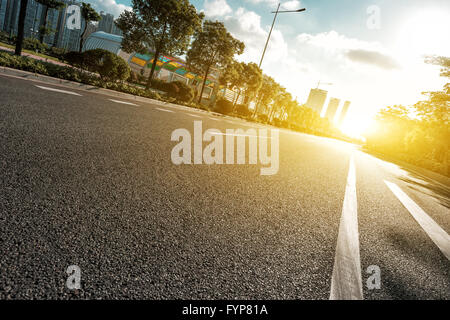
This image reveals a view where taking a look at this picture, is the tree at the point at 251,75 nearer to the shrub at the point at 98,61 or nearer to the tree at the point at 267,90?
the tree at the point at 267,90

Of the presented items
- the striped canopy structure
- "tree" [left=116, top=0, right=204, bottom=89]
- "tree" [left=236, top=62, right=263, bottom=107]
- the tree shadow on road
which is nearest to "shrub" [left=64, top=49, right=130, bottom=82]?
"tree" [left=116, top=0, right=204, bottom=89]

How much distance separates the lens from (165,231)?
1670mm

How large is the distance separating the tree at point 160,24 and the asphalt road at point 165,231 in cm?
1718

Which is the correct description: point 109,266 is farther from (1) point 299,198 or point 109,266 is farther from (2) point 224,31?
(2) point 224,31

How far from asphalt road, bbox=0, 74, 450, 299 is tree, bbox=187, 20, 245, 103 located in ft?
64.7

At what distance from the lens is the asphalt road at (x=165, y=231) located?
1.20 m

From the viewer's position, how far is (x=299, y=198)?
10.5 ft

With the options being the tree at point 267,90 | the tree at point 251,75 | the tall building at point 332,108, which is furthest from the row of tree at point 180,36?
the tall building at point 332,108

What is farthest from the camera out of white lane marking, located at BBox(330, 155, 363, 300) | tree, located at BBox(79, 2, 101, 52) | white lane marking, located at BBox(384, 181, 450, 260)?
tree, located at BBox(79, 2, 101, 52)

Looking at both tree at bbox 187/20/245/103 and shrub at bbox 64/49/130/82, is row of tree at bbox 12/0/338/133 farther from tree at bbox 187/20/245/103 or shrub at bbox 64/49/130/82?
shrub at bbox 64/49/130/82

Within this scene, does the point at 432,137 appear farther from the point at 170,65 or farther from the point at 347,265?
the point at 170,65

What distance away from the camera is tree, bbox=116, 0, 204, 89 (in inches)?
676
